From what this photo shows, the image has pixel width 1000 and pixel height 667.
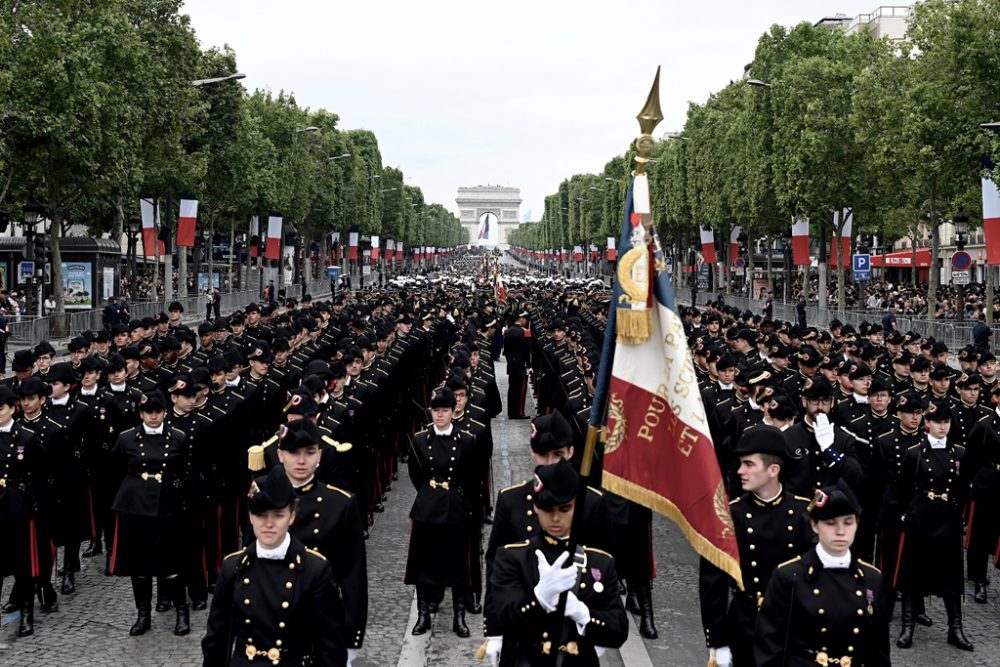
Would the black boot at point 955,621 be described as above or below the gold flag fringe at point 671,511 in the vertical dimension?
below

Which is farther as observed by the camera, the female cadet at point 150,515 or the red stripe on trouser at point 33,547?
the red stripe on trouser at point 33,547

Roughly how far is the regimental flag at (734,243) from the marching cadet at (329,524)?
58.6 metres

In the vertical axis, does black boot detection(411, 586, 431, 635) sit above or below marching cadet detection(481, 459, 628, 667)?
below

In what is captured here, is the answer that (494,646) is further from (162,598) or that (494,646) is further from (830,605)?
(162,598)

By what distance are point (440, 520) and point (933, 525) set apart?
391 centimetres

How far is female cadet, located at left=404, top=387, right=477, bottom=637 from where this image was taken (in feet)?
30.3

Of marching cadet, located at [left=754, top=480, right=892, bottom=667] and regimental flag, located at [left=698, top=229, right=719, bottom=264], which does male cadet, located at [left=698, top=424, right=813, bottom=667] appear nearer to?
marching cadet, located at [left=754, top=480, right=892, bottom=667]

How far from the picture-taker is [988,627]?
943 cm

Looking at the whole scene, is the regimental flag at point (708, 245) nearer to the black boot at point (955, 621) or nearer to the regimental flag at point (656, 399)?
the black boot at point (955, 621)

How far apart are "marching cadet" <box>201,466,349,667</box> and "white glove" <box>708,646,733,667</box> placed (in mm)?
2274

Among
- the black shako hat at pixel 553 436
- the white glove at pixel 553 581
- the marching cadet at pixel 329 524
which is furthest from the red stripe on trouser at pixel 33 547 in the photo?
the white glove at pixel 553 581

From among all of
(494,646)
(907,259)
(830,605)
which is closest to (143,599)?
(494,646)

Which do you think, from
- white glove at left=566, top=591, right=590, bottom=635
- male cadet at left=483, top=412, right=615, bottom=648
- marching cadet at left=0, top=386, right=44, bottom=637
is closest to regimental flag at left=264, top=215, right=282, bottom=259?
marching cadet at left=0, top=386, right=44, bottom=637

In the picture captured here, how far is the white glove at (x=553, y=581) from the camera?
4.92 meters
